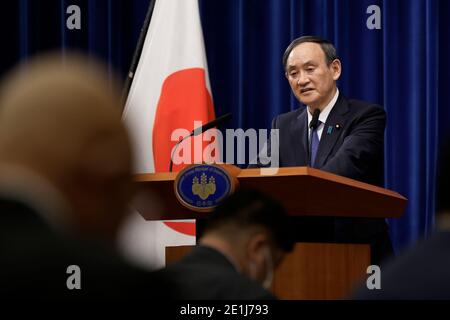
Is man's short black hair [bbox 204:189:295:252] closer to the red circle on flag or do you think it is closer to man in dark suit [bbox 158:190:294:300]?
man in dark suit [bbox 158:190:294:300]

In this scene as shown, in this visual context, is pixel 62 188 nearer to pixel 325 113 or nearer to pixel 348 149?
pixel 348 149

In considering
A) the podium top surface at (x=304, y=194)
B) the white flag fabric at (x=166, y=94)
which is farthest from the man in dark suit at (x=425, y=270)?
the white flag fabric at (x=166, y=94)

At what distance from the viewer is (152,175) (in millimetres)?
3117

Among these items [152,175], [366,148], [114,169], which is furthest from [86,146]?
[366,148]

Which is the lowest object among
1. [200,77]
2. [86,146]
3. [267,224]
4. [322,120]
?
[267,224]

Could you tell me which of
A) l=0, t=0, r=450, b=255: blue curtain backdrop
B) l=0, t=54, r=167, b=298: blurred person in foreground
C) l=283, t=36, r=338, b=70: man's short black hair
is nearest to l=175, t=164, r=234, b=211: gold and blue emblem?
l=283, t=36, r=338, b=70: man's short black hair

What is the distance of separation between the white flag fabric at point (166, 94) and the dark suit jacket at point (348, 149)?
1.07 metres

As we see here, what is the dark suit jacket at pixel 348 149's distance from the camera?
3.74m

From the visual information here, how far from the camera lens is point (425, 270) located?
1406mm

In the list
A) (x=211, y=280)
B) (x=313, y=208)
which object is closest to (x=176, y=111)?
(x=313, y=208)

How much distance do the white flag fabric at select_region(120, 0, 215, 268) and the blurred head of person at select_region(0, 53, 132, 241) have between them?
3.98 metres

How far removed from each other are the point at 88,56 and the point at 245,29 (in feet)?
3.49

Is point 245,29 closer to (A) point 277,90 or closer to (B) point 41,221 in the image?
(A) point 277,90

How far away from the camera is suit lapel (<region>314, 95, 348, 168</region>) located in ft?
13.0
